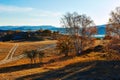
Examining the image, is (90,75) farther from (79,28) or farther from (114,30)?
(79,28)

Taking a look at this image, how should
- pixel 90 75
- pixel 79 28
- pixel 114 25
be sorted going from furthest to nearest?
pixel 79 28, pixel 114 25, pixel 90 75

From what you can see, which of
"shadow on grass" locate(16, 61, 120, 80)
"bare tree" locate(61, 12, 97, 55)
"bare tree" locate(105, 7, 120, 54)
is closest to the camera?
"shadow on grass" locate(16, 61, 120, 80)

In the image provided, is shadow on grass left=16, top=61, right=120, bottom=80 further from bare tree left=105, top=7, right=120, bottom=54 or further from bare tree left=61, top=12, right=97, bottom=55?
bare tree left=61, top=12, right=97, bottom=55

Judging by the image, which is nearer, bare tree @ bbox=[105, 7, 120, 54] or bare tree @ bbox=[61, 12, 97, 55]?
bare tree @ bbox=[105, 7, 120, 54]

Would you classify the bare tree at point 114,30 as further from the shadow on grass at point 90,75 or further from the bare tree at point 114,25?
the shadow on grass at point 90,75

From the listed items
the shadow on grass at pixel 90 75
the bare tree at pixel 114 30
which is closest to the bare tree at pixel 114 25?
the bare tree at pixel 114 30

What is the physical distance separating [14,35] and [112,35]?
14631 cm

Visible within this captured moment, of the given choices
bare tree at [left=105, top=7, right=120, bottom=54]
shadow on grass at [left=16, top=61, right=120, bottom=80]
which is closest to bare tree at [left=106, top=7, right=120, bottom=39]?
bare tree at [left=105, top=7, right=120, bottom=54]

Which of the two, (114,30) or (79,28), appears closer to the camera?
(114,30)

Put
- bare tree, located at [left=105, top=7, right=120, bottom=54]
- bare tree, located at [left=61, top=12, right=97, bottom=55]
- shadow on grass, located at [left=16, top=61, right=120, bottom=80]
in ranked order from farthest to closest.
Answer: bare tree, located at [left=61, top=12, right=97, bottom=55]
bare tree, located at [left=105, top=7, right=120, bottom=54]
shadow on grass, located at [left=16, top=61, right=120, bottom=80]

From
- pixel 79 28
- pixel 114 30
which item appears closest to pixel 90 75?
pixel 114 30

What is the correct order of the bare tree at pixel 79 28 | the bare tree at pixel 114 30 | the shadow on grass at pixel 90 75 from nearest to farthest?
the shadow on grass at pixel 90 75, the bare tree at pixel 114 30, the bare tree at pixel 79 28

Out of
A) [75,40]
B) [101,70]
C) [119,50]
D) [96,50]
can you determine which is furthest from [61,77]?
[96,50]

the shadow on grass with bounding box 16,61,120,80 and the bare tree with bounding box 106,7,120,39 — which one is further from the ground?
the bare tree with bounding box 106,7,120,39
